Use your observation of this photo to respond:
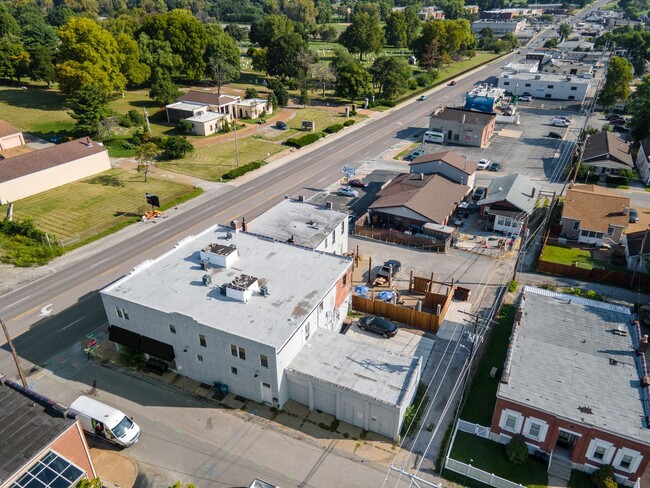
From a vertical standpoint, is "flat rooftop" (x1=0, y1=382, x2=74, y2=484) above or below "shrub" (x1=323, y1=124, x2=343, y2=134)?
below

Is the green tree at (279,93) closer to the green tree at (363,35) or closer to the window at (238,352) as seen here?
the green tree at (363,35)

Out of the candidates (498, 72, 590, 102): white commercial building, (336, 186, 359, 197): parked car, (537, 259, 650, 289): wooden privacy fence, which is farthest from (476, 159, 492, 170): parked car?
(498, 72, 590, 102): white commercial building

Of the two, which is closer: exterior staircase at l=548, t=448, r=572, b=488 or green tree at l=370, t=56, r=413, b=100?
exterior staircase at l=548, t=448, r=572, b=488

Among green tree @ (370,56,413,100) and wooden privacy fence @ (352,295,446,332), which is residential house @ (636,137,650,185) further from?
green tree @ (370,56,413,100)

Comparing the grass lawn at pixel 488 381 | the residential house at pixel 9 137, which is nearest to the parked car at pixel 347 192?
the grass lawn at pixel 488 381

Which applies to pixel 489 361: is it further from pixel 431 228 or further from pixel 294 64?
pixel 294 64

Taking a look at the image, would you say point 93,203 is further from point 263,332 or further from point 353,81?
point 353,81

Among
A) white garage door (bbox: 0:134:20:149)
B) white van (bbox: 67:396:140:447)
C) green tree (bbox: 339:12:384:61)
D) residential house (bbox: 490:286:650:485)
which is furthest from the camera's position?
green tree (bbox: 339:12:384:61)
